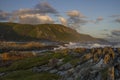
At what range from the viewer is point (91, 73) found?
74.0 meters

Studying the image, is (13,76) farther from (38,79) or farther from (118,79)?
(118,79)

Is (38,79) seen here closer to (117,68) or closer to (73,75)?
(73,75)

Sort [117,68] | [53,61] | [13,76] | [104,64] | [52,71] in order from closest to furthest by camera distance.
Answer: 1. [117,68]
2. [104,64]
3. [13,76]
4. [52,71]
5. [53,61]

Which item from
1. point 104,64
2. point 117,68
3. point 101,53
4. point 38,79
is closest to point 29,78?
point 38,79

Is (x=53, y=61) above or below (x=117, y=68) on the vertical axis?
below

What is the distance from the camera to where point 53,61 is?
176750 millimetres

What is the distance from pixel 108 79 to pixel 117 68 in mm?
6469

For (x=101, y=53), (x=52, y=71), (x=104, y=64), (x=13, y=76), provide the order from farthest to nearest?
(x=52, y=71)
(x=13, y=76)
(x=101, y=53)
(x=104, y=64)

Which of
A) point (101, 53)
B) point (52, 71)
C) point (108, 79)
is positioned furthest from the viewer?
point (52, 71)

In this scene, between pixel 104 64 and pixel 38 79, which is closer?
pixel 104 64

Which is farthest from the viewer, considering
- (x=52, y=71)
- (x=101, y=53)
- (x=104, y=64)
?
(x=52, y=71)

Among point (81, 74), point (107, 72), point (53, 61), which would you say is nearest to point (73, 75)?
point (81, 74)

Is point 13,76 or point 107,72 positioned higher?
point 107,72

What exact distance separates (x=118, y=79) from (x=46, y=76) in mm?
69062
